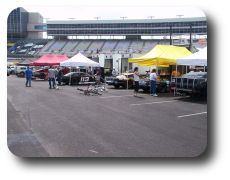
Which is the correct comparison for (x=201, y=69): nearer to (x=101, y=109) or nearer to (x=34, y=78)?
(x=101, y=109)

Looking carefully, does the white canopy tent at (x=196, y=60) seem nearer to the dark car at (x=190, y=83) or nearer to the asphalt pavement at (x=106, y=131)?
the dark car at (x=190, y=83)

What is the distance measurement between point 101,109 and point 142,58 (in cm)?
552

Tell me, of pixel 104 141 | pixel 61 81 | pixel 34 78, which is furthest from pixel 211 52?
pixel 34 78

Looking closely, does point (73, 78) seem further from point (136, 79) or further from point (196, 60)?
point (196, 60)

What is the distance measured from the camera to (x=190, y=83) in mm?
12039

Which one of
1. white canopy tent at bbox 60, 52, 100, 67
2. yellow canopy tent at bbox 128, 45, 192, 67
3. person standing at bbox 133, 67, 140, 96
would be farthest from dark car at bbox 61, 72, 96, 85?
yellow canopy tent at bbox 128, 45, 192, 67

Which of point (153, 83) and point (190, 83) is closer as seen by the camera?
point (190, 83)

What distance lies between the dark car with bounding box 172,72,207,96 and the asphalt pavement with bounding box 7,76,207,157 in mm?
2197

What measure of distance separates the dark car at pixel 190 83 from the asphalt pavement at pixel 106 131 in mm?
2197

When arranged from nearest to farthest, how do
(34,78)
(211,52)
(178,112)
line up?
1. (211,52)
2. (178,112)
3. (34,78)

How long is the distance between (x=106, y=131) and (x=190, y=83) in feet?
20.6

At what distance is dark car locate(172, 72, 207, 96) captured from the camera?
37.3ft

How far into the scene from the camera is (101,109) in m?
9.39

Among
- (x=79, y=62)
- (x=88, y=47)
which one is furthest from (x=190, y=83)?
(x=79, y=62)
